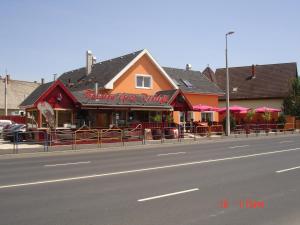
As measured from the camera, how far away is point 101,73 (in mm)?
38875

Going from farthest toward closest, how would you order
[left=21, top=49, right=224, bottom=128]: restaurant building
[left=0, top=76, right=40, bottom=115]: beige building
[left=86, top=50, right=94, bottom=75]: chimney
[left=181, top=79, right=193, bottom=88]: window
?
1. [left=0, top=76, right=40, bottom=115]: beige building
2. [left=181, top=79, right=193, bottom=88]: window
3. [left=86, top=50, right=94, bottom=75]: chimney
4. [left=21, top=49, right=224, bottom=128]: restaurant building

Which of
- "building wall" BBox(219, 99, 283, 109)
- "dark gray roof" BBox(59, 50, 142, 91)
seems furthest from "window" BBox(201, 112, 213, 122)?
"building wall" BBox(219, 99, 283, 109)

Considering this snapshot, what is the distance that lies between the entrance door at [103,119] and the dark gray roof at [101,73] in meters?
4.29

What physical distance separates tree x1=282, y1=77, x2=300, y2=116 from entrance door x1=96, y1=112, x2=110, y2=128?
2970 cm

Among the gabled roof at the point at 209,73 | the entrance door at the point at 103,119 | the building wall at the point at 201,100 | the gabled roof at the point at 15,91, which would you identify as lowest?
the entrance door at the point at 103,119

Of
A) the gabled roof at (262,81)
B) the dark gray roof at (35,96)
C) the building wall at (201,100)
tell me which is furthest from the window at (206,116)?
the dark gray roof at (35,96)

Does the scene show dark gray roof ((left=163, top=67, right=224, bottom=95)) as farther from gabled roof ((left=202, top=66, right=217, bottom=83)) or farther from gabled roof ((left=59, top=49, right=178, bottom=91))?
gabled roof ((left=202, top=66, right=217, bottom=83))

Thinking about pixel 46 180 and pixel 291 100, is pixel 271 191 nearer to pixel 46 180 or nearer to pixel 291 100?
pixel 46 180

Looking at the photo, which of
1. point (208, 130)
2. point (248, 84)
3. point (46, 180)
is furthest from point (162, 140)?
point (248, 84)

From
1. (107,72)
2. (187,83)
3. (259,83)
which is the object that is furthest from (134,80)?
(259,83)

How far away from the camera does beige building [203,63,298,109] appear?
58625 millimetres

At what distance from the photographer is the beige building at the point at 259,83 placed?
192 ft

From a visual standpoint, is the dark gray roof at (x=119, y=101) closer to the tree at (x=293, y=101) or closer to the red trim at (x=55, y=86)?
the red trim at (x=55, y=86)

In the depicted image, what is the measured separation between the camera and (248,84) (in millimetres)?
61719
